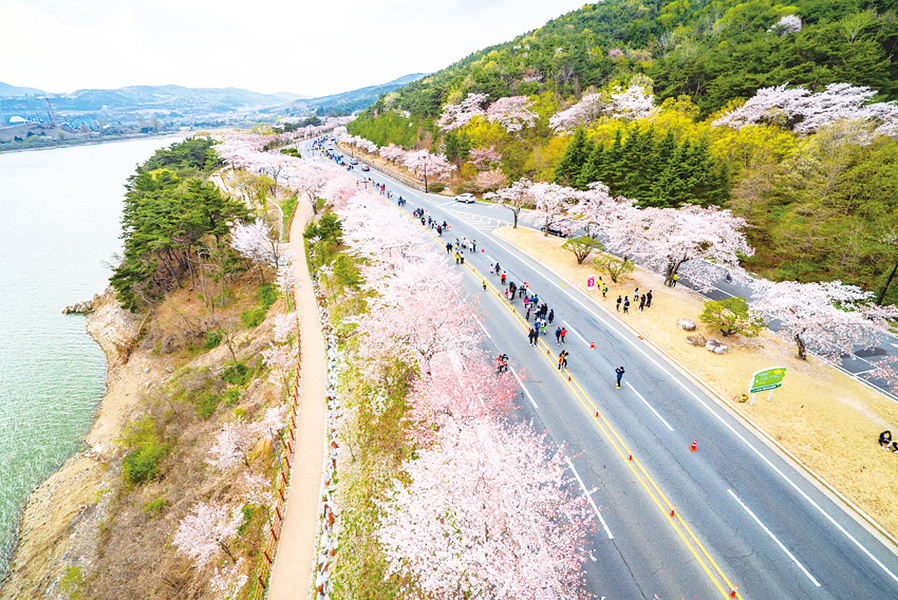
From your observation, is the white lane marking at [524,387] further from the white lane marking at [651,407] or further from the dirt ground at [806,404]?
the dirt ground at [806,404]

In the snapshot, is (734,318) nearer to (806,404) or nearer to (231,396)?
(806,404)

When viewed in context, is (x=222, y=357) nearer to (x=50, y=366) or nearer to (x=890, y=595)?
(x=50, y=366)

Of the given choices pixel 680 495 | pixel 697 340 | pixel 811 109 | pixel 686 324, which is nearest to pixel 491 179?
pixel 811 109

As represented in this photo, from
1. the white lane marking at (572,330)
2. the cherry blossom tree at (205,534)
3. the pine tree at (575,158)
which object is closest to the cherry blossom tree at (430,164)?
the pine tree at (575,158)

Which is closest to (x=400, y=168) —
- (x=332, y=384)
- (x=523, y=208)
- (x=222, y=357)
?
(x=523, y=208)

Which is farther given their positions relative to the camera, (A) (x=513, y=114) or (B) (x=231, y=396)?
(A) (x=513, y=114)

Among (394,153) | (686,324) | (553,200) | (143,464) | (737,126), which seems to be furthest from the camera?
(394,153)

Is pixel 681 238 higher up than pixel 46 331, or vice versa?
pixel 681 238

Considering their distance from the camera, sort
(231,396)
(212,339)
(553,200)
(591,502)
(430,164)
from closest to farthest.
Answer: (591,502)
(231,396)
(212,339)
(553,200)
(430,164)
